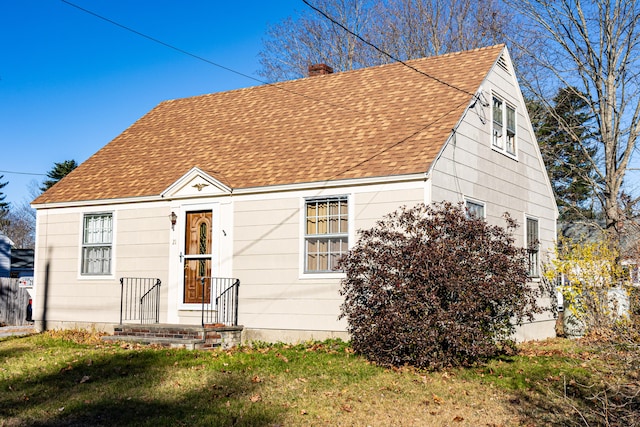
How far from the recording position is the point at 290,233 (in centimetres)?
1392

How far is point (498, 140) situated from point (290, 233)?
5767 mm

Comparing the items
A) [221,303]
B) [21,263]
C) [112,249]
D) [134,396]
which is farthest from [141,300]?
[21,263]

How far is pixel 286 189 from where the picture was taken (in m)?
14.0

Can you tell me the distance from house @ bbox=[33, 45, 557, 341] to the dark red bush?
1.58m

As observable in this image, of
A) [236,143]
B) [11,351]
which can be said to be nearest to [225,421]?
[11,351]

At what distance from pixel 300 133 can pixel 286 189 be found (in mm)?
2299

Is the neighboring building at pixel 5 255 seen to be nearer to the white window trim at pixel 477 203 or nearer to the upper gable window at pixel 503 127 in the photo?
the upper gable window at pixel 503 127

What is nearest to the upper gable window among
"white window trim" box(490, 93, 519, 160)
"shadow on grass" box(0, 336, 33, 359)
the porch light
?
"white window trim" box(490, 93, 519, 160)

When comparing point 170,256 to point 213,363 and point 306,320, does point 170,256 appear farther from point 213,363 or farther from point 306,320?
point 213,363

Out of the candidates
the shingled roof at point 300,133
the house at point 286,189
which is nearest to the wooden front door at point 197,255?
the house at point 286,189

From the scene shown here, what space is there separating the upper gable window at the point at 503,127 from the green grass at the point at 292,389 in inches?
220

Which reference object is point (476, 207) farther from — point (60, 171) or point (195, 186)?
point (60, 171)

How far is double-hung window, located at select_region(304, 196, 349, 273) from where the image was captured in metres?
13.5

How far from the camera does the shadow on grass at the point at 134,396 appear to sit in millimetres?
8039
